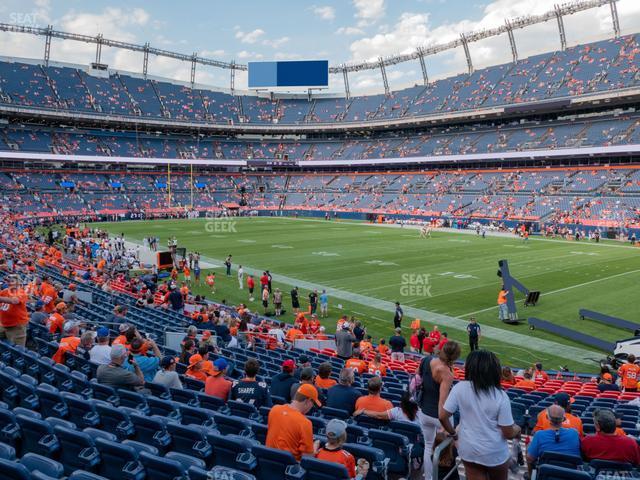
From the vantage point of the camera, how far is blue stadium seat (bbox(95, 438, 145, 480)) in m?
4.28

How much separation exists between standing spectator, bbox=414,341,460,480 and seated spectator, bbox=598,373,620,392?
25.2 ft

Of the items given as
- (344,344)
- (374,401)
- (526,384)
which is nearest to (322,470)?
(374,401)

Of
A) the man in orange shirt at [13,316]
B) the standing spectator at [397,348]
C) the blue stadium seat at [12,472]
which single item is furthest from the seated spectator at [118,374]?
the standing spectator at [397,348]

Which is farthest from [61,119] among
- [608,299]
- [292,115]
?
[608,299]

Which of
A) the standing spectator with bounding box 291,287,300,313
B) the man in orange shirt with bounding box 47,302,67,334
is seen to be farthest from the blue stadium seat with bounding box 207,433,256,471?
the standing spectator with bounding box 291,287,300,313

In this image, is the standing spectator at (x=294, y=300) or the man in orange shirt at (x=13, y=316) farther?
the standing spectator at (x=294, y=300)

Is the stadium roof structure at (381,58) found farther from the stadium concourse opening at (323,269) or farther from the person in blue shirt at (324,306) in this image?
the person in blue shirt at (324,306)

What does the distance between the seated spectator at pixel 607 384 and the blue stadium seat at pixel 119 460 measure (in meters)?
10.6

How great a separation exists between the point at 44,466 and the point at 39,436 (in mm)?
1310

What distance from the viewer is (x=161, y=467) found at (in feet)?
13.4

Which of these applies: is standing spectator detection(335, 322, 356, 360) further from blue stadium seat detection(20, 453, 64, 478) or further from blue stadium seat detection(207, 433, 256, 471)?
blue stadium seat detection(20, 453, 64, 478)

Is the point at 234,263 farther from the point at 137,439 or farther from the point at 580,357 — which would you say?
the point at 137,439

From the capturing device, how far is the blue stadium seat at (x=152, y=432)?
17.5 feet

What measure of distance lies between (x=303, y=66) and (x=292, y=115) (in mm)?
8919
